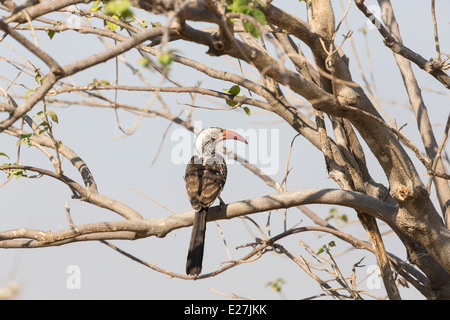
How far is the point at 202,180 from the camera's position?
16.4ft

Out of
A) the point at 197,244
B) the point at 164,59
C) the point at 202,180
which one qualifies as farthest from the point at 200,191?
the point at 164,59

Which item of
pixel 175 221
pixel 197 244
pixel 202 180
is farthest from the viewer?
pixel 202 180

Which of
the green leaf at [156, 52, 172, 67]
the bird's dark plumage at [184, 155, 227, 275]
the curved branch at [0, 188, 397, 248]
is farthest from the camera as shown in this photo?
the bird's dark plumage at [184, 155, 227, 275]

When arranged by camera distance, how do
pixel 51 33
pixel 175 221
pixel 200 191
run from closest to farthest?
pixel 175 221, pixel 51 33, pixel 200 191

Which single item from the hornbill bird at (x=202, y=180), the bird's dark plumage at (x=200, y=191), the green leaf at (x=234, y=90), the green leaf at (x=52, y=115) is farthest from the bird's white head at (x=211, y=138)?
the green leaf at (x=52, y=115)

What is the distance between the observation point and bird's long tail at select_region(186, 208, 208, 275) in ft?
14.2

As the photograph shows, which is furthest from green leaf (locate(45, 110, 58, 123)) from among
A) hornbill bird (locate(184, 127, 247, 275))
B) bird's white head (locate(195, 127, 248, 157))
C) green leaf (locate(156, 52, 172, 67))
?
green leaf (locate(156, 52, 172, 67))

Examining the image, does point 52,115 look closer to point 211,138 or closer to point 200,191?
point 200,191

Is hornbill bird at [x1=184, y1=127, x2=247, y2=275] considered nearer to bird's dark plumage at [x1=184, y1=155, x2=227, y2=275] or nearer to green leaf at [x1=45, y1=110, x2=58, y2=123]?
bird's dark plumage at [x1=184, y1=155, x2=227, y2=275]

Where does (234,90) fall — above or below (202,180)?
above

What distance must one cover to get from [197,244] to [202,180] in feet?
2.44
